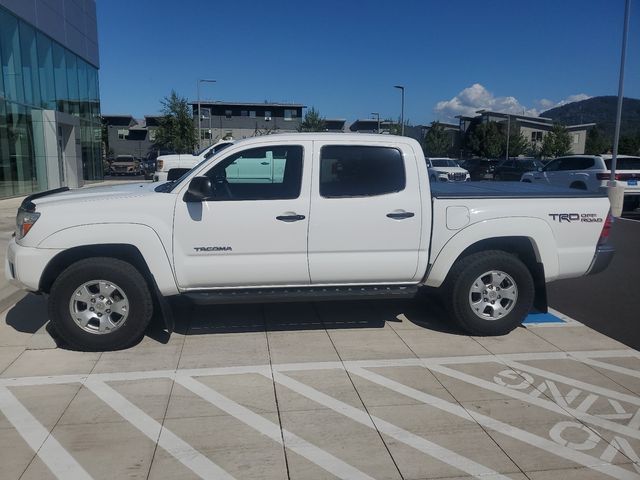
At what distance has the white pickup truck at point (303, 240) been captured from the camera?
5090 millimetres

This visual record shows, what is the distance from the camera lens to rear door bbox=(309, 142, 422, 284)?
5.36 m

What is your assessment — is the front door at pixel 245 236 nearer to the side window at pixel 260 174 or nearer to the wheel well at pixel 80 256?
the side window at pixel 260 174

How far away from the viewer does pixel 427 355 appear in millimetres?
5301

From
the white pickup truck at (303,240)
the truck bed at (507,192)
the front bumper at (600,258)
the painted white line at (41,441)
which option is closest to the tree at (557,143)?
the truck bed at (507,192)

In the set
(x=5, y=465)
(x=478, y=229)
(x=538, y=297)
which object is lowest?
(x=5, y=465)

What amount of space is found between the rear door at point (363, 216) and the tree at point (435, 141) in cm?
5613

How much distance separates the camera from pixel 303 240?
5316mm

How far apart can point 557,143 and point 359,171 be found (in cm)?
5684

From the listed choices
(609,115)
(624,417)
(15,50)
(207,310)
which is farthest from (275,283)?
(609,115)

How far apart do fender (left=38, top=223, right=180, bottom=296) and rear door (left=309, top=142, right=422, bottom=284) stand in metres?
1.34

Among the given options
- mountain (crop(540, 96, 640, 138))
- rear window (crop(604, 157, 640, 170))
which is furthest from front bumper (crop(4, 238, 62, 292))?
mountain (crop(540, 96, 640, 138))

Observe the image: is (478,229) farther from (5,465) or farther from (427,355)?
(5,465)

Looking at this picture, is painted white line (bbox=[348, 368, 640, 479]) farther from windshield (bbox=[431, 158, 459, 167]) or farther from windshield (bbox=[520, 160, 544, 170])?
windshield (bbox=[520, 160, 544, 170])

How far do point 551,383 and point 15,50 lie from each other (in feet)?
69.9
